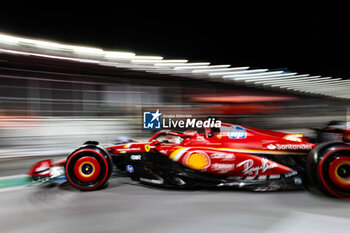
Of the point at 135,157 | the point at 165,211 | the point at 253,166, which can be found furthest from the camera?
the point at 135,157

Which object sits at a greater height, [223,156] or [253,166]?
[223,156]

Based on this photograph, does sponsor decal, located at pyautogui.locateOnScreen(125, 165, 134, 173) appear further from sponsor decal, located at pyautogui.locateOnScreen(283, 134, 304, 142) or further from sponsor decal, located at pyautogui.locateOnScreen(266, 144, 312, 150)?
sponsor decal, located at pyautogui.locateOnScreen(283, 134, 304, 142)

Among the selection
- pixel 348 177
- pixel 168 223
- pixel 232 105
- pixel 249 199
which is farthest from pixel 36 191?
pixel 232 105

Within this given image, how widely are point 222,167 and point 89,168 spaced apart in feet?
5.89

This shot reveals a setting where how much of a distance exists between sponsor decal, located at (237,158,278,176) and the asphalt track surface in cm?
27

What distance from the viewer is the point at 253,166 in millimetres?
2945

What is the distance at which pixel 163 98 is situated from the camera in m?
6.61

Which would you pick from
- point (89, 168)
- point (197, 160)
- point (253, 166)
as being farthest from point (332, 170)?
point (89, 168)

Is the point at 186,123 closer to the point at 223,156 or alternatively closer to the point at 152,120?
the point at 152,120

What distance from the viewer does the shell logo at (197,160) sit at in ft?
10.1

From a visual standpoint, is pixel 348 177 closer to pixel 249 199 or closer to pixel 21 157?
pixel 249 199

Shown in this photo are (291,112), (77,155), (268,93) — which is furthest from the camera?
(268,93)

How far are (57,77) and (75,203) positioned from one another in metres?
4.17

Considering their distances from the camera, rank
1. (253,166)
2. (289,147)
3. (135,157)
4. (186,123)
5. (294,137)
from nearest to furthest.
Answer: (253,166), (289,147), (294,137), (135,157), (186,123)
